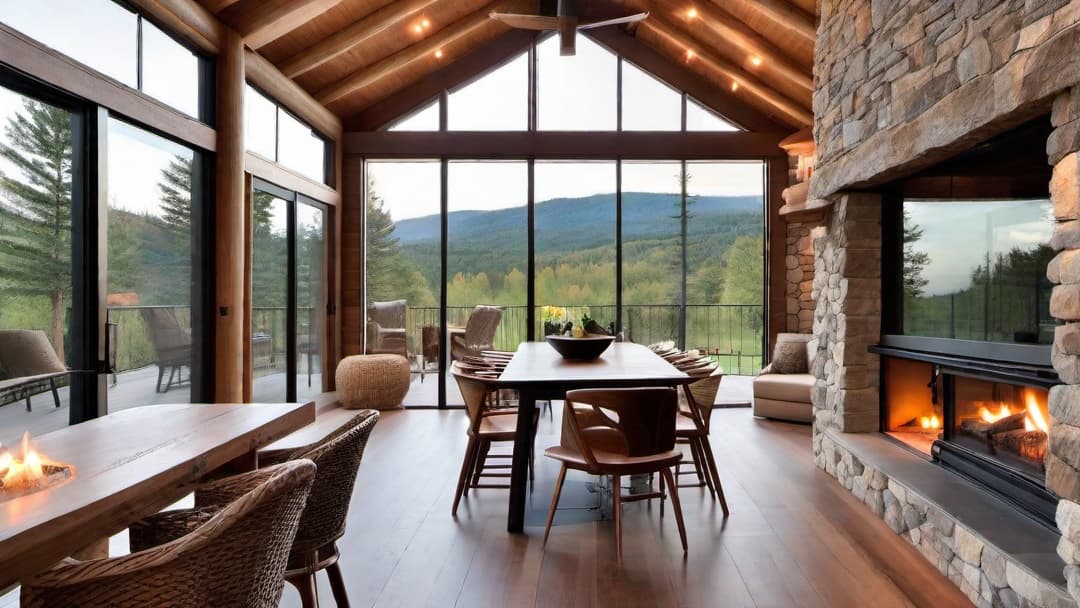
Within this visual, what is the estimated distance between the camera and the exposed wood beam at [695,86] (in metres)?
7.23

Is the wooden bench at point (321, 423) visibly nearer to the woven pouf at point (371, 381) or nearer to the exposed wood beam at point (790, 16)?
the woven pouf at point (371, 381)

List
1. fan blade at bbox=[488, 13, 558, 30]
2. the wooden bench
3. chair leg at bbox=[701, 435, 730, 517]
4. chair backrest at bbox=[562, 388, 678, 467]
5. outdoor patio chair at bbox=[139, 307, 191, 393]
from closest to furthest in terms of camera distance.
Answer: chair backrest at bbox=[562, 388, 678, 467], chair leg at bbox=[701, 435, 730, 517], outdoor patio chair at bbox=[139, 307, 191, 393], fan blade at bbox=[488, 13, 558, 30], the wooden bench

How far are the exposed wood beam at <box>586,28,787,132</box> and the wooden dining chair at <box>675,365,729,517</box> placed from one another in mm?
4291

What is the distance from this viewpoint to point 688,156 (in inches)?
285

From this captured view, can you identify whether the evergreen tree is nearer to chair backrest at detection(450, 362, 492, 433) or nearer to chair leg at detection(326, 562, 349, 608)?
chair backrest at detection(450, 362, 492, 433)

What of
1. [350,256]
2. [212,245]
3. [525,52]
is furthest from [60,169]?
[525,52]

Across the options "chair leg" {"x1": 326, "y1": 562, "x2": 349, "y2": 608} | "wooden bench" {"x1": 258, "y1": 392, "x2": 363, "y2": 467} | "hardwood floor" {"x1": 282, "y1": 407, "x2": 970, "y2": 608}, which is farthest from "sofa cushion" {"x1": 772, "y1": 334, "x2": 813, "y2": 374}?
"chair leg" {"x1": 326, "y1": 562, "x2": 349, "y2": 608}

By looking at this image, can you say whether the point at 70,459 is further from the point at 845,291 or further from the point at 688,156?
the point at 688,156

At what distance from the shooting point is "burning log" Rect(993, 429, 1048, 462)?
2.77 metres

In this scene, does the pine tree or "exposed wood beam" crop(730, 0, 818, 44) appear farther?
"exposed wood beam" crop(730, 0, 818, 44)

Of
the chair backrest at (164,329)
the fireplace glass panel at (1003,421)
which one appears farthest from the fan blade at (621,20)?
the chair backrest at (164,329)

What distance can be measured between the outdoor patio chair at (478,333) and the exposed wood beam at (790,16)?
3.85 metres

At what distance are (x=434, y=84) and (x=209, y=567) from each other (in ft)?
22.0

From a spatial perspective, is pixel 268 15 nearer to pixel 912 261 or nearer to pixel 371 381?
pixel 371 381
